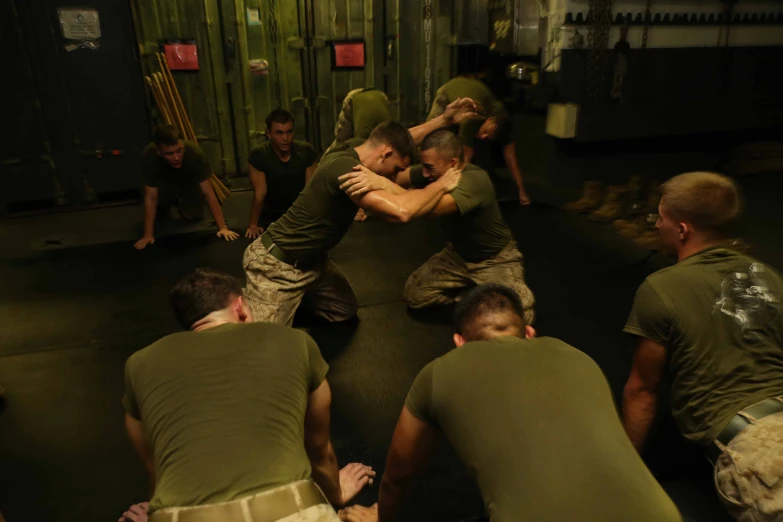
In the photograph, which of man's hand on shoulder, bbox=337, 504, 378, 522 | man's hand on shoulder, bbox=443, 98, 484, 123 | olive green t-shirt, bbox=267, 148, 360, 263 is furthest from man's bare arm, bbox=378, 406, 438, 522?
man's hand on shoulder, bbox=443, 98, 484, 123

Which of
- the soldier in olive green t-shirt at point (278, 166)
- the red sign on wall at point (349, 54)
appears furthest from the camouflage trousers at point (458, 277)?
the red sign on wall at point (349, 54)

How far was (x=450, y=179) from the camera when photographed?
3176 millimetres

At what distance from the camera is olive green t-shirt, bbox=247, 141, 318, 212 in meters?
4.72

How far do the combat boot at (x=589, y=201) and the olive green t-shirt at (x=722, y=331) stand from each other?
358cm

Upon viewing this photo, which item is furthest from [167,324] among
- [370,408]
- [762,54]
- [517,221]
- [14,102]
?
[762,54]

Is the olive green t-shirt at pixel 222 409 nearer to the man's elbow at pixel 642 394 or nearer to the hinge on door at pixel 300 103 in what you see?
the man's elbow at pixel 642 394

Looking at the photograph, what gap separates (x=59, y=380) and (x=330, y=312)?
1.40m

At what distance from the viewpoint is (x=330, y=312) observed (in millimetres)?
3535

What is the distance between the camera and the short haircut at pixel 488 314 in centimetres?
174

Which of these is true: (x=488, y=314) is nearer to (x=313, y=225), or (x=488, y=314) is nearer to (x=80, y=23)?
(x=313, y=225)

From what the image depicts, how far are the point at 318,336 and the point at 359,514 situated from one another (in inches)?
55.3

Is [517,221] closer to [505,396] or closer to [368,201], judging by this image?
[368,201]

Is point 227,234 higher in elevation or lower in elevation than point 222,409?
lower

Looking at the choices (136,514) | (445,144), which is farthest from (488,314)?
(445,144)
